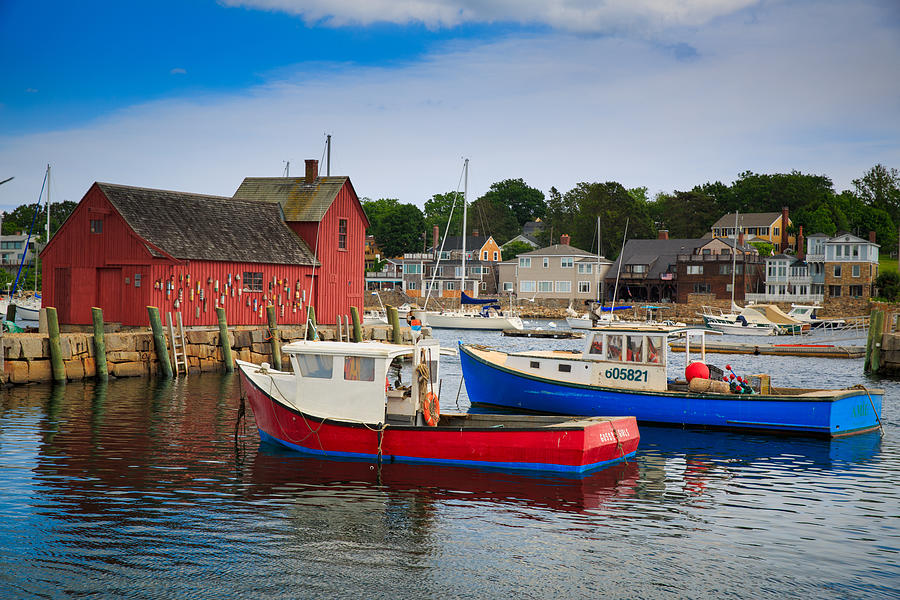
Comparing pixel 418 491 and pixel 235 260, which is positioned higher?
pixel 235 260

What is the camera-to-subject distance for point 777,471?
1862 centimetres

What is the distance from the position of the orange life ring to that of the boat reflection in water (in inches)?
47.4

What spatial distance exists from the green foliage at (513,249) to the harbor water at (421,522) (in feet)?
358

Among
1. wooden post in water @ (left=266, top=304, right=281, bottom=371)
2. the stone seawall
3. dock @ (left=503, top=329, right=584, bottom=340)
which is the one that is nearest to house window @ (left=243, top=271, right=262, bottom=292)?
the stone seawall

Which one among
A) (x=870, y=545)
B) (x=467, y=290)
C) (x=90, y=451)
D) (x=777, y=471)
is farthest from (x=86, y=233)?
(x=467, y=290)

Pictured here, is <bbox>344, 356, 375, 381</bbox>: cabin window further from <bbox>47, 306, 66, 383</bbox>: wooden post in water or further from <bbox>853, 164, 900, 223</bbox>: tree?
<bbox>853, 164, 900, 223</bbox>: tree

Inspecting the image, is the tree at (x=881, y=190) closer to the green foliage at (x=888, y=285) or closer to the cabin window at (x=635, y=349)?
the green foliage at (x=888, y=285)

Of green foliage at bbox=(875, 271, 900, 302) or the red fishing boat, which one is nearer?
the red fishing boat

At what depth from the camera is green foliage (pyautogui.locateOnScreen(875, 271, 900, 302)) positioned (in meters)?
89.0

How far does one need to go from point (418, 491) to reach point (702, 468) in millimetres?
7100

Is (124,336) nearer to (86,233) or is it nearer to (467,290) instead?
(86,233)

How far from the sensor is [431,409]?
→ 60.8 feet

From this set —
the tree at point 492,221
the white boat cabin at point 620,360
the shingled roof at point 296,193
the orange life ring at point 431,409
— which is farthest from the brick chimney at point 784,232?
the orange life ring at point 431,409

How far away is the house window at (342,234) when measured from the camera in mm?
43469
